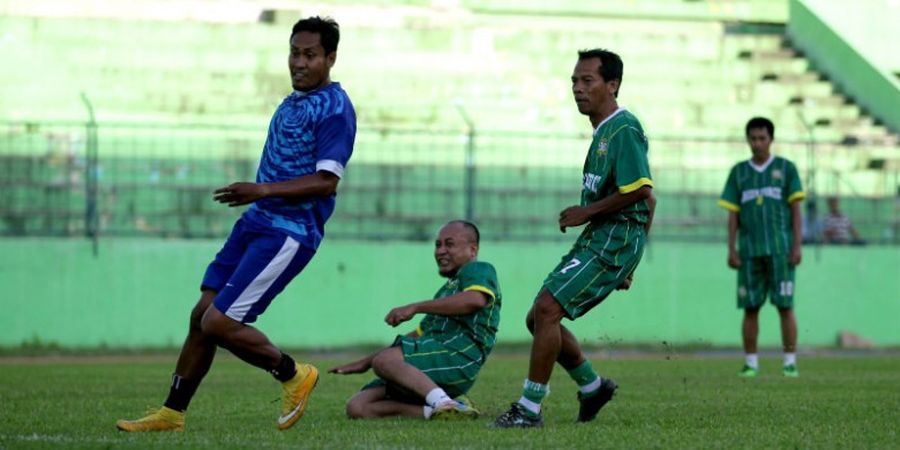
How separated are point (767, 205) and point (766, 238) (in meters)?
0.31

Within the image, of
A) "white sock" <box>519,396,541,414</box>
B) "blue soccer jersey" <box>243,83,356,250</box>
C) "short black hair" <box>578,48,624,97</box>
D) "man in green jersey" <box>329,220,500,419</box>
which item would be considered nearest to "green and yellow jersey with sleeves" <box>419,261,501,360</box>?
"man in green jersey" <box>329,220,500,419</box>

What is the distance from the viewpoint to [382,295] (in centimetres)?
1991

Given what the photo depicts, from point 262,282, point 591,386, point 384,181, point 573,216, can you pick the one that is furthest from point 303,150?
point 384,181

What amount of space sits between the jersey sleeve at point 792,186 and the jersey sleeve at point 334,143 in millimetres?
7615

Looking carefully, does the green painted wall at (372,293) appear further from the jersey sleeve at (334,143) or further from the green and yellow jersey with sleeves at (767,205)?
the jersey sleeve at (334,143)

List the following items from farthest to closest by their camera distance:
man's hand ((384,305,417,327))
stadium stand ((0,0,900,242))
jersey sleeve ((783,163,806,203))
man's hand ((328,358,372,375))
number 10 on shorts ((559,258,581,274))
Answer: stadium stand ((0,0,900,242)), jersey sleeve ((783,163,806,203)), man's hand ((328,358,372,375)), number 10 on shorts ((559,258,581,274)), man's hand ((384,305,417,327))

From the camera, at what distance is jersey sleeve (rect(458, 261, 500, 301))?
9.05 m

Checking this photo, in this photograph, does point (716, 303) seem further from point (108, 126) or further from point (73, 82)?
point (73, 82)

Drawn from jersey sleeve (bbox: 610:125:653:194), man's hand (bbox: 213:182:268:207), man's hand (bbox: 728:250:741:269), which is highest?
jersey sleeve (bbox: 610:125:653:194)

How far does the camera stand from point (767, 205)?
14.7 m

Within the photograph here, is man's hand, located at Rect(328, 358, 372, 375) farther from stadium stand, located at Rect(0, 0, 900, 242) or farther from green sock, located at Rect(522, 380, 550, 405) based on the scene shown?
stadium stand, located at Rect(0, 0, 900, 242)

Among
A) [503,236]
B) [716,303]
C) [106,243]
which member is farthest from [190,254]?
[716,303]

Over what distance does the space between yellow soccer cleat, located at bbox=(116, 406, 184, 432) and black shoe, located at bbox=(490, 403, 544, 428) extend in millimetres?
1529

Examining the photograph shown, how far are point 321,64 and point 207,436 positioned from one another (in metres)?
1.80
